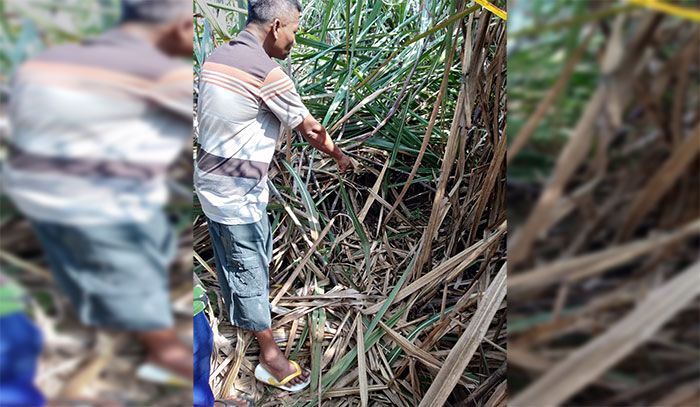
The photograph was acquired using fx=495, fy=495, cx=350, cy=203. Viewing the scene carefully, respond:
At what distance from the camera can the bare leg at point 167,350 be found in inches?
12.2

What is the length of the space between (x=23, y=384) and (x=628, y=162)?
0.37 metres

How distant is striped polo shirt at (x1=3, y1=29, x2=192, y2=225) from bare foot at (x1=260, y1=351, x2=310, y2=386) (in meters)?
1.28

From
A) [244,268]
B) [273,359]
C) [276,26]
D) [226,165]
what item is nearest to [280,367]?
[273,359]

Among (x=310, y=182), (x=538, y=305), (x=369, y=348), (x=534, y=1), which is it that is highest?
(x=534, y=1)

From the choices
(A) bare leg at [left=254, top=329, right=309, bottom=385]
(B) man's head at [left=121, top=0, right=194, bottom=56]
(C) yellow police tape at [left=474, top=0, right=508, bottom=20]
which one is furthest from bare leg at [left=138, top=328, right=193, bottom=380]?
(A) bare leg at [left=254, top=329, right=309, bottom=385]

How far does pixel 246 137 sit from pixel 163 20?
0.89 metres

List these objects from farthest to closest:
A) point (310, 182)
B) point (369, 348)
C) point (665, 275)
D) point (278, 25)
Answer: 1. point (310, 182)
2. point (369, 348)
3. point (278, 25)
4. point (665, 275)

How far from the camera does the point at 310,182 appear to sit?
196 cm

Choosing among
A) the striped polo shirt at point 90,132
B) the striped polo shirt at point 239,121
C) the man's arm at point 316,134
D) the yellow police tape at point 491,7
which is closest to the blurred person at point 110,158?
the striped polo shirt at point 90,132

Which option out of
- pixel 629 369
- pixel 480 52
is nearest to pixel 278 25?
pixel 480 52

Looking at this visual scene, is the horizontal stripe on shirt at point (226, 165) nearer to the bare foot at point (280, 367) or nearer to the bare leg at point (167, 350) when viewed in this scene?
the bare foot at point (280, 367)

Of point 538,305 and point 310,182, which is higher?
point 538,305

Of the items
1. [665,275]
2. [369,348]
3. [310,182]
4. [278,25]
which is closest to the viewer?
[665,275]

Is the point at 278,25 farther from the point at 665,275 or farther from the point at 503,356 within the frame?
the point at 665,275
